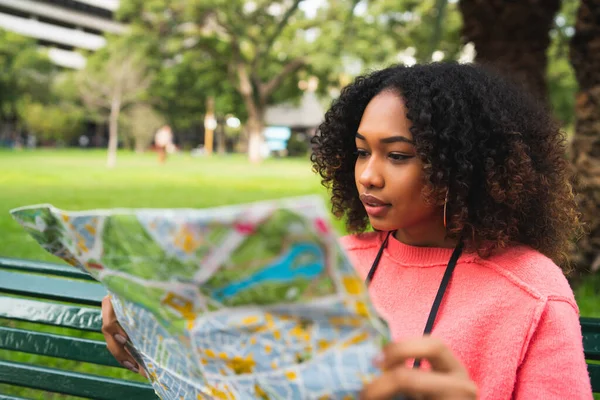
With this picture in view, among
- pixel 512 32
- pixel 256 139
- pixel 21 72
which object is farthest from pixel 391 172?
pixel 21 72

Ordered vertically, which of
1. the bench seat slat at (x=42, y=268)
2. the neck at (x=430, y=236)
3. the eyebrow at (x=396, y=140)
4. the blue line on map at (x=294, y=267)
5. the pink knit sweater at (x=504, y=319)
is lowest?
the bench seat slat at (x=42, y=268)

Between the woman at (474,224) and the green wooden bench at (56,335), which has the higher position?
the woman at (474,224)

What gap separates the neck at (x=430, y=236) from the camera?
1512mm

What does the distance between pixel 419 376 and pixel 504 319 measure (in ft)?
1.77

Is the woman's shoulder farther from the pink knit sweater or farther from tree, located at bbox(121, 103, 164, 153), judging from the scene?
tree, located at bbox(121, 103, 164, 153)

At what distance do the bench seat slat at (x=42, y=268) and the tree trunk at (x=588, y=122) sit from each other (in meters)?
3.35

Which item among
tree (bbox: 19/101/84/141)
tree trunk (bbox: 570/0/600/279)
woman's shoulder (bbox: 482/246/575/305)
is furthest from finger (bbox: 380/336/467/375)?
tree (bbox: 19/101/84/141)

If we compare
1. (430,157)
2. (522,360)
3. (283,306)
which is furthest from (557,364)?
(283,306)

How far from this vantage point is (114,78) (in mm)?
30016

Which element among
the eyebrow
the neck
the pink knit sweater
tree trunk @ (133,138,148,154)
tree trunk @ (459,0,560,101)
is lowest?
tree trunk @ (133,138,148,154)

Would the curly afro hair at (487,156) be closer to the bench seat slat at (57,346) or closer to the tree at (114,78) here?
the bench seat slat at (57,346)

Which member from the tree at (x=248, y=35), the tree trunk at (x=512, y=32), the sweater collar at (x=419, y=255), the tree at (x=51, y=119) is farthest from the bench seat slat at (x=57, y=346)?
the tree at (x=51, y=119)

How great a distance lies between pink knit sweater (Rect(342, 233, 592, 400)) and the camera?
47.8 inches

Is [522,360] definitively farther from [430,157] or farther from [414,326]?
[430,157]
